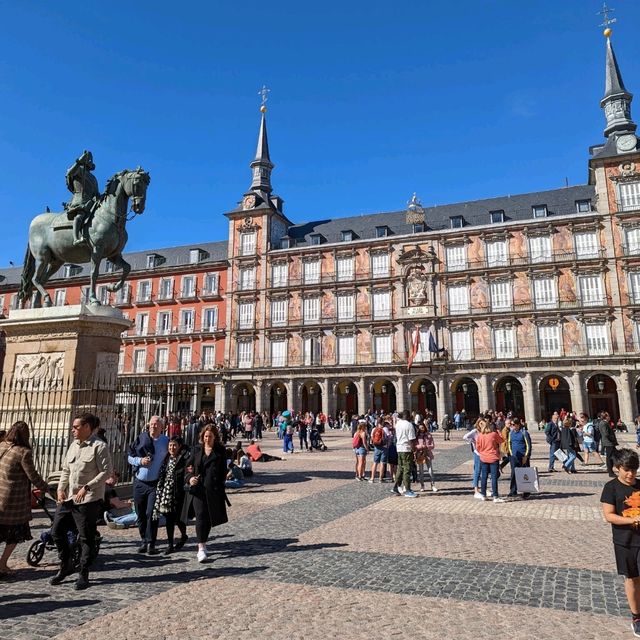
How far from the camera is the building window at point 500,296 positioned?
3756 cm

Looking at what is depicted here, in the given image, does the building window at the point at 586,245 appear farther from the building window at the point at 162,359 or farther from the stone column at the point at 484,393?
the building window at the point at 162,359

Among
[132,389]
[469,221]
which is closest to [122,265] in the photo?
[132,389]

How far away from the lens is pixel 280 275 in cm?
4316

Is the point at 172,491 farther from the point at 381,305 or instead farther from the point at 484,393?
the point at 381,305

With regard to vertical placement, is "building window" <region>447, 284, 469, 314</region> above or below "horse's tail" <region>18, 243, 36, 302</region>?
above

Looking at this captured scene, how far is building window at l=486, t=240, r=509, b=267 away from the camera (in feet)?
125

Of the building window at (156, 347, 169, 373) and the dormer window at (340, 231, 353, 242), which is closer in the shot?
the dormer window at (340, 231, 353, 242)

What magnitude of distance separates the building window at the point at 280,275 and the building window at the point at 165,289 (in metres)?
10.3

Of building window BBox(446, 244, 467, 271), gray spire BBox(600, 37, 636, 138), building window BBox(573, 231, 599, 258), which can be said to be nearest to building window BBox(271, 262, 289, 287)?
building window BBox(446, 244, 467, 271)

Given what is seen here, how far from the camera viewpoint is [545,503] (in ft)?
30.8

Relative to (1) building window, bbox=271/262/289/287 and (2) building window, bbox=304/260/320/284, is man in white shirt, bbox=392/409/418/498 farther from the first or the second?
(1) building window, bbox=271/262/289/287

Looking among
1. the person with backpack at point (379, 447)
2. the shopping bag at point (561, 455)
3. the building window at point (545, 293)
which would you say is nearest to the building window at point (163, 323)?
the building window at point (545, 293)

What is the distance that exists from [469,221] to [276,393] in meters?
21.5

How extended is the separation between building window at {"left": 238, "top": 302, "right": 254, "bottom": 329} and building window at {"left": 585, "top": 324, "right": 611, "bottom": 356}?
85.1ft
